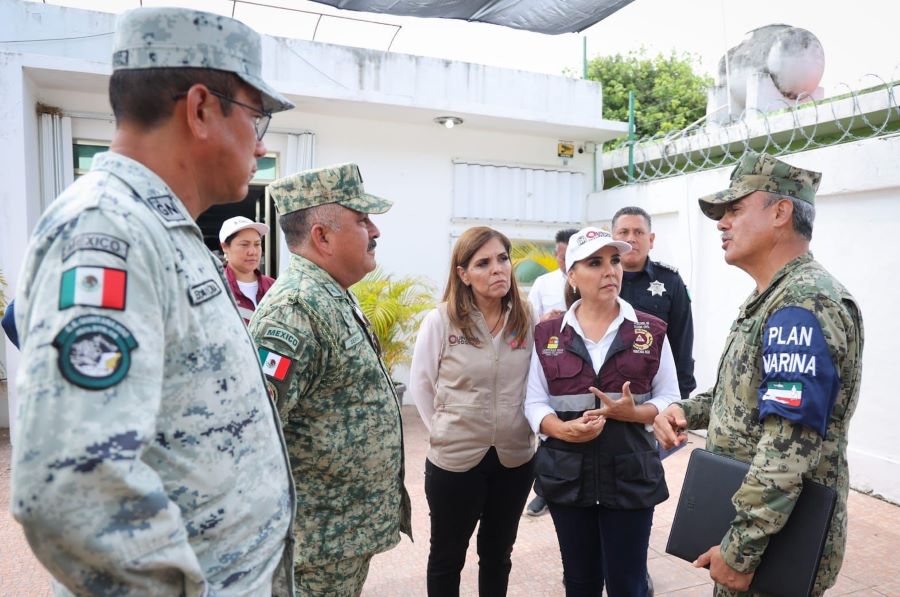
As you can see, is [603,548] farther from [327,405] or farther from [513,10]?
[513,10]

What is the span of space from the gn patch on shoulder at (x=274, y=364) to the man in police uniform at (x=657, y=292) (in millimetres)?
2278

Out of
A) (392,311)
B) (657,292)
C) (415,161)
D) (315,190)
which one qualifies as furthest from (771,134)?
(315,190)

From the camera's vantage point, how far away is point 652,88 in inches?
747

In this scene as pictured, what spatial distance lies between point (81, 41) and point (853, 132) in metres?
7.08

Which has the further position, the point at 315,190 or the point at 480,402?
the point at 480,402

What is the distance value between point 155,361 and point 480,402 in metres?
1.83

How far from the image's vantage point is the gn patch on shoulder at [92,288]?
32.8 inches

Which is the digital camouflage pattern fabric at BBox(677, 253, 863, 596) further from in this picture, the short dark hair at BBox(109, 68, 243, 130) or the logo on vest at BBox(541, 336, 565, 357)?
the short dark hair at BBox(109, 68, 243, 130)

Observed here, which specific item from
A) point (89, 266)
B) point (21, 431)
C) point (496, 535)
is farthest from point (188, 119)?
point (496, 535)

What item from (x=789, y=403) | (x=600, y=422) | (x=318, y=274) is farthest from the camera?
(x=600, y=422)

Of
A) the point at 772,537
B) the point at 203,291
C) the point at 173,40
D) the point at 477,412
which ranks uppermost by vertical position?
the point at 173,40

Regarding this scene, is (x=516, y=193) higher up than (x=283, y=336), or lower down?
higher up

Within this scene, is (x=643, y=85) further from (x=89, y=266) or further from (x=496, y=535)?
(x=89, y=266)

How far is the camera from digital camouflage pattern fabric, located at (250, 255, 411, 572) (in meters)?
1.83
